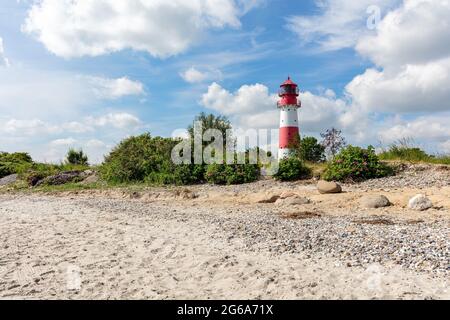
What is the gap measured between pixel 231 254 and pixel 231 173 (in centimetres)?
1280

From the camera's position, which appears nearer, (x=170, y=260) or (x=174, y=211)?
(x=170, y=260)

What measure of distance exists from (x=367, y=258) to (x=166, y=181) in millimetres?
15850

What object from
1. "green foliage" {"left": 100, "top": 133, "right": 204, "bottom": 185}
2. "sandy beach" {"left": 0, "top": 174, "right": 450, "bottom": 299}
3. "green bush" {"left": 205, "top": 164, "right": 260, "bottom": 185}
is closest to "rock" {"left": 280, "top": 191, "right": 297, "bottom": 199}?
"sandy beach" {"left": 0, "top": 174, "right": 450, "bottom": 299}

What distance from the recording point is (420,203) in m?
11.2

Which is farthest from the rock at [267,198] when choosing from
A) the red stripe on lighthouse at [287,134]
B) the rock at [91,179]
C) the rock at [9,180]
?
the rock at [9,180]

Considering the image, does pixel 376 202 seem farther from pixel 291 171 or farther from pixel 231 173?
pixel 231 173

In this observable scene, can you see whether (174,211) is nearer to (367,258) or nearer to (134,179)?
(367,258)

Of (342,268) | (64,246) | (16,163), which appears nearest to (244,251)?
(342,268)

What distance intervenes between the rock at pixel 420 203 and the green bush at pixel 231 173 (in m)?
9.28

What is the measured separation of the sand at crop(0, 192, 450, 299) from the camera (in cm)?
529

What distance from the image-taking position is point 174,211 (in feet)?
42.2
